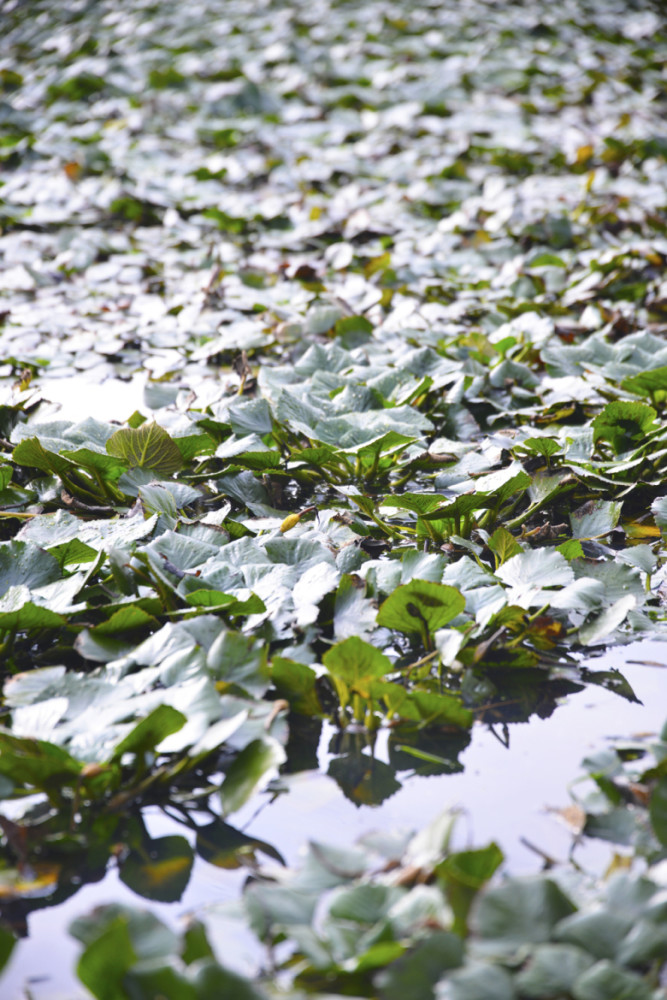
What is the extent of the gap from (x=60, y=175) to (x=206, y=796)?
2.72 m

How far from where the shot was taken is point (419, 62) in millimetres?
3770

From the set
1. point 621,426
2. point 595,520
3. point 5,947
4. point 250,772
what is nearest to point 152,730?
point 250,772

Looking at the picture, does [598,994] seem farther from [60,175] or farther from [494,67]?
[494,67]

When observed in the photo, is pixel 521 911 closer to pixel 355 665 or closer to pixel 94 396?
pixel 355 665

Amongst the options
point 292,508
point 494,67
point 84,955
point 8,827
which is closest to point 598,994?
point 84,955

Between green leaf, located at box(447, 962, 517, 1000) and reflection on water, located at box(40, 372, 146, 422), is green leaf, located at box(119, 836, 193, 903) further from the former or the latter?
reflection on water, located at box(40, 372, 146, 422)

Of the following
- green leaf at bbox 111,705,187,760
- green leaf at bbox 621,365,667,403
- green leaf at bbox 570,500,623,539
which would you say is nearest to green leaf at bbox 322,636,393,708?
green leaf at bbox 111,705,187,760

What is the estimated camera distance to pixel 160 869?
587mm

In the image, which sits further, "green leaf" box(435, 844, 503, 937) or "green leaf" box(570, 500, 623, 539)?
"green leaf" box(570, 500, 623, 539)

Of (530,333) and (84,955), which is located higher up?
(84,955)

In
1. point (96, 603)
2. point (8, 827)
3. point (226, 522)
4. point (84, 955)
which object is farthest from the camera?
point (226, 522)

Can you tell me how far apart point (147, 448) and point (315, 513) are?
0.23m

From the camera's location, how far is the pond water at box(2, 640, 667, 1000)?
527 millimetres

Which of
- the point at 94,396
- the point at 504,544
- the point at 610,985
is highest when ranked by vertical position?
the point at 610,985
